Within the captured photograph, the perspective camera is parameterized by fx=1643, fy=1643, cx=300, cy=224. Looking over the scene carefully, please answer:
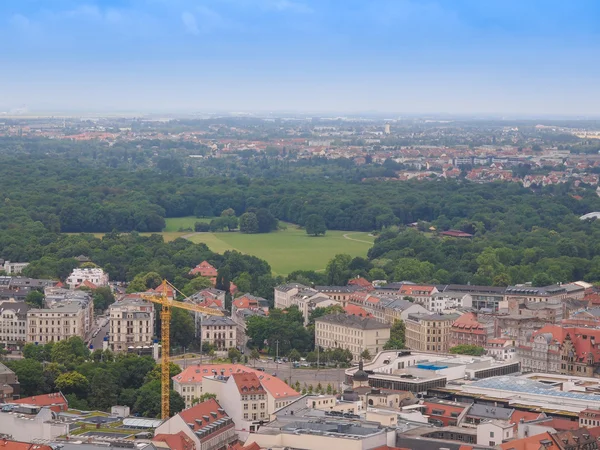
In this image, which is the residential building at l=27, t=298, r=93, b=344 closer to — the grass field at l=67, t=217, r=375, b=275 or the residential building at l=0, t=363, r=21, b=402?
the residential building at l=0, t=363, r=21, b=402

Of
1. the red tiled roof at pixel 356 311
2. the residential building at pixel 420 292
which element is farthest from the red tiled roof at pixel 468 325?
the residential building at pixel 420 292

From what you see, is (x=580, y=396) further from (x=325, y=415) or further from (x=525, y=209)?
(x=525, y=209)

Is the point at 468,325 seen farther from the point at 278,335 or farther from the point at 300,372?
the point at 300,372

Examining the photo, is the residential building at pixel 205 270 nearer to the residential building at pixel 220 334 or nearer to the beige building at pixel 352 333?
the residential building at pixel 220 334

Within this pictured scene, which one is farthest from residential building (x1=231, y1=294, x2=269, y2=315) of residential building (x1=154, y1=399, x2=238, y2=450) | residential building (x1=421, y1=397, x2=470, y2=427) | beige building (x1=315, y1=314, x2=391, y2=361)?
residential building (x1=154, y1=399, x2=238, y2=450)

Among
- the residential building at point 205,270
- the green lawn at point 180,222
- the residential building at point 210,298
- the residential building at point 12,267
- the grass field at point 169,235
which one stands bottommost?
the green lawn at point 180,222

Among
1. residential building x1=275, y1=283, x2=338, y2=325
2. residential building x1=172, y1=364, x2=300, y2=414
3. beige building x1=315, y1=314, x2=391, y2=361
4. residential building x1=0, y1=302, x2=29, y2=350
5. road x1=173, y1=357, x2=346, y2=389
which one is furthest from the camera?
residential building x1=275, y1=283, x2=338, y2=325
